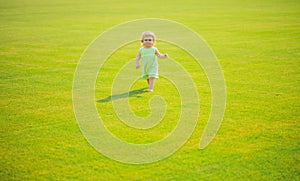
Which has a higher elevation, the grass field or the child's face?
the child's face

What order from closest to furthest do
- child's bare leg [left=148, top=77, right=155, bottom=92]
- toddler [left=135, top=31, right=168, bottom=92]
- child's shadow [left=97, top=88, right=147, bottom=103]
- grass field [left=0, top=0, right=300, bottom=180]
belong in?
grass field [left=0, top=0, right=300, bottom=180] → child's shadow [left=97, top=88, right=147, bottom=103] → child's bare leg [left=148, top=77, right=155, bottom=92] → toddler [left=135, top=31, right=168, bottom=92]

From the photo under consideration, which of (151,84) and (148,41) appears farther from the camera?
(148,41)

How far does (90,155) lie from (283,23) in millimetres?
16990

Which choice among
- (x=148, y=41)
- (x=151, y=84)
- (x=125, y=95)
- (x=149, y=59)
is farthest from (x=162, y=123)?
(x=148, y=41)

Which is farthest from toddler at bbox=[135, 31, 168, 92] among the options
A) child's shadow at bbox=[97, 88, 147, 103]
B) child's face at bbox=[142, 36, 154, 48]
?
child's shadow at bbox=[97, 88, 147, 103]

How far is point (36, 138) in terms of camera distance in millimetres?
5172

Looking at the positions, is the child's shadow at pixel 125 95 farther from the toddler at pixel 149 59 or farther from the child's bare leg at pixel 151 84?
the toddler at pixel 149 59

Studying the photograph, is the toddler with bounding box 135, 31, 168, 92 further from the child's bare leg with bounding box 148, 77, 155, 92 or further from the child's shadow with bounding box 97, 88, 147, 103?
the child's shadow with bounding box 97, 88, 147, 103

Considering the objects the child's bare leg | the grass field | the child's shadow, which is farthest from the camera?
the child's bare leg

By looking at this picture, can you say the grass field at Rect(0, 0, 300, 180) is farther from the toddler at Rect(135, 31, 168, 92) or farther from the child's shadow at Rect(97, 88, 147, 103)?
the toddler at Rect(135, 31, 168, 92)

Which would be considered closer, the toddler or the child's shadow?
the child's shadow

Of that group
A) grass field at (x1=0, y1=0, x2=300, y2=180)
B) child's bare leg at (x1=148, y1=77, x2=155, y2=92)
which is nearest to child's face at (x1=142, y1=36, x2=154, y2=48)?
child's bare leg at (x1=148, y1=77, x2=155, y2=92)

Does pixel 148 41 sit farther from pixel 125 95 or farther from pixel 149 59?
pixel 125 95

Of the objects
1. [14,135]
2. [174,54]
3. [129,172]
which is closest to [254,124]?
[129,172]
